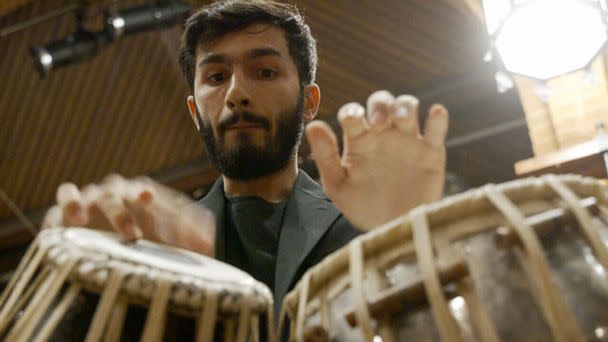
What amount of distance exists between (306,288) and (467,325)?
176 millimetres

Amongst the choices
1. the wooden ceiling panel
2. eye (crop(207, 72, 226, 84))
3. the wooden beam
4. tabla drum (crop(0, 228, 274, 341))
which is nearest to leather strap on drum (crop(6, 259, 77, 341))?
tabla drum (crop(0, 228, 274, 341))

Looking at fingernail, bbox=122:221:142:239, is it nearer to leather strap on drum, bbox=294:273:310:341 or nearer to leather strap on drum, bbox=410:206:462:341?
leather strap on drum, bbox=294:273:310:341

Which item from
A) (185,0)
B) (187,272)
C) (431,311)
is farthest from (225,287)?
(185,0)

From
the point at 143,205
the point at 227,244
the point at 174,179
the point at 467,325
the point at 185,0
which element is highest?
the point at 185,0

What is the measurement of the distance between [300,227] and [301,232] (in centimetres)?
1

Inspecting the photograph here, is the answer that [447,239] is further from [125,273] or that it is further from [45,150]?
[45,150]

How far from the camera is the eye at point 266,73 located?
1.28 metres

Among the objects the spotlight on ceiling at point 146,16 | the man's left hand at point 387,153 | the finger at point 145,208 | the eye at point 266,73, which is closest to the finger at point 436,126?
the man's left hand at point 387,153

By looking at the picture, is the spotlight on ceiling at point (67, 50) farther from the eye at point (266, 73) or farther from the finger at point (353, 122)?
the finger at point (353, 122)

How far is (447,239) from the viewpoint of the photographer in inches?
24.8

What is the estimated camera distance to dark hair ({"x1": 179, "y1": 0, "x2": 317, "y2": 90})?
4.42 feet

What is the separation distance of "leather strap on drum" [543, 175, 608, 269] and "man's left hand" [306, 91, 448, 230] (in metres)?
0.18

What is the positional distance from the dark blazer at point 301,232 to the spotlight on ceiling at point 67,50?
2334mm

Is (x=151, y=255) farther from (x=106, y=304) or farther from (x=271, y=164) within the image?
(x=271, y=164)
